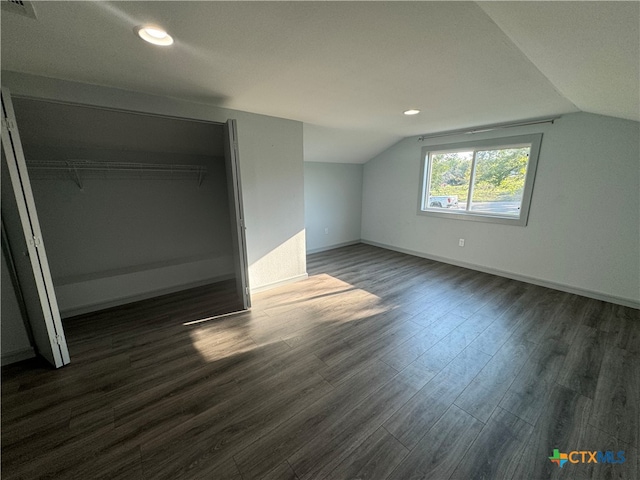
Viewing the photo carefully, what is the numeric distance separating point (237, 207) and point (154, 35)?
149cm

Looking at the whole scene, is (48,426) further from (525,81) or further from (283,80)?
(525,81)

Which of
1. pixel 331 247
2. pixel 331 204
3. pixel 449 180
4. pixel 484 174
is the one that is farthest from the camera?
pixel 331 247

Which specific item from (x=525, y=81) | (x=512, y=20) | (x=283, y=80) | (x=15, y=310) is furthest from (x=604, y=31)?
(x=15, y=310)

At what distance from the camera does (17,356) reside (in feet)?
6.59

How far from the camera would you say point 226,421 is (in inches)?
58.9

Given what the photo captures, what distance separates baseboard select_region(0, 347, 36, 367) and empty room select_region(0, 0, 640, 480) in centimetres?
1

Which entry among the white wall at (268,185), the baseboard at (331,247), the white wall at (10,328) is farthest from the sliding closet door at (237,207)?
the baseboard at (331,247)

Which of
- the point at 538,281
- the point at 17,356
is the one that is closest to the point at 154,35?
the point at 17,356

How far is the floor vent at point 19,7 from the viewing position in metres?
1.05

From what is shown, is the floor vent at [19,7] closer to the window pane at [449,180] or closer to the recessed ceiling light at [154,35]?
the recessed ceiling light at [154,35]

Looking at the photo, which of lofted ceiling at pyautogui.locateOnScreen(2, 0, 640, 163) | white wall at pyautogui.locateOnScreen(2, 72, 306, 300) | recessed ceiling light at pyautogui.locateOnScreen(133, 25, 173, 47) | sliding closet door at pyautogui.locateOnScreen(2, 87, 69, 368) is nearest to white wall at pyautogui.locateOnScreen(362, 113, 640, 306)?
lofted ceiling at pyautogui.locateOnScreen(2, 0, 640, 163)

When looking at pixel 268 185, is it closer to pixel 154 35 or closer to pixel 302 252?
pixel 302 252

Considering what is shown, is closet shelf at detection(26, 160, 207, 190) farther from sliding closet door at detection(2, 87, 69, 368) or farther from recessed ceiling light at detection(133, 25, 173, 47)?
recessed ceiling light at detection(133, 25, 173, 47)

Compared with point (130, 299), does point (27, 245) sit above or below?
above
